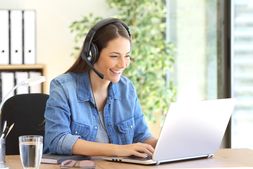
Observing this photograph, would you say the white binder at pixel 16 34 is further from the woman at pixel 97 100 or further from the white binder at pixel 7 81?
the woman at pixel 97 100

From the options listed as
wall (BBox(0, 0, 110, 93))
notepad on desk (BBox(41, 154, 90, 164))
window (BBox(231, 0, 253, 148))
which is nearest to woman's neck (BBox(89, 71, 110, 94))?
notepad on desk (BBox(41, 154, 90, 164))

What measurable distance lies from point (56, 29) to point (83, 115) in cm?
223

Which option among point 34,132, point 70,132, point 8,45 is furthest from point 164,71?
point 70,132

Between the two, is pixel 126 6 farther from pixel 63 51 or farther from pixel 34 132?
pixel 34 132

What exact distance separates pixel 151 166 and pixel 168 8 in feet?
9.56

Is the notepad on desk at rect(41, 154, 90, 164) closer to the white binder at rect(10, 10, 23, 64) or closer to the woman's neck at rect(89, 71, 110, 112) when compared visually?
the woman's neck at rect(89, 71, 110, 112)

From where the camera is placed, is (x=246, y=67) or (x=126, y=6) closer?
(x=246, y=67)

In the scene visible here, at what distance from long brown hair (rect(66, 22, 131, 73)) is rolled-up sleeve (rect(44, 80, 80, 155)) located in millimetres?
130

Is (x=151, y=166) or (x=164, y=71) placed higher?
(x=164, y=71)

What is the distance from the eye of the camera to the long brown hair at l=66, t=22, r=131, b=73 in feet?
7.84

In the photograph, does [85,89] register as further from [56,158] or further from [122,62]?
[56,158]

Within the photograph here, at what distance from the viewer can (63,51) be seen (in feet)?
14.8

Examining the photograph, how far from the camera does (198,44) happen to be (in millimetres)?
4613

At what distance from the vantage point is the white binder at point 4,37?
13.2ft
